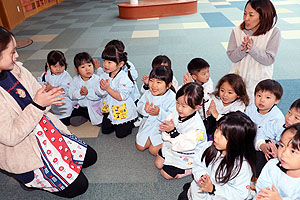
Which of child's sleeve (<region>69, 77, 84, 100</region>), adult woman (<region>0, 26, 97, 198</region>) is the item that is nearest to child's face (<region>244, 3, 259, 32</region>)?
adult woman (<region>0, 26, 97, 198</region>)

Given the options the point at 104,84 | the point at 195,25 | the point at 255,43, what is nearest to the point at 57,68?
the point at 104,84

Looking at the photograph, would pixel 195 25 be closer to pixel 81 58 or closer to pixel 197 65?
pixel 197 65

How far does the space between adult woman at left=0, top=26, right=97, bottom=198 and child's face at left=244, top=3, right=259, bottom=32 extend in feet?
6.72

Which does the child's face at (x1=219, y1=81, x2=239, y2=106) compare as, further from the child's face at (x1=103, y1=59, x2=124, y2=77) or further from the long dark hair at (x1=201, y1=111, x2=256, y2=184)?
the child's face at (x1=103, y1=59, x2=124, y2=77)

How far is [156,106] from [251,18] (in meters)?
1.38

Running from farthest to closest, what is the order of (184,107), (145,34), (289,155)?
(145,34) → (184,107) → (289,155)

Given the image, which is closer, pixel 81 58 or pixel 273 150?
pixel 273 150

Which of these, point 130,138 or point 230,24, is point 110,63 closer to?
point 130,138

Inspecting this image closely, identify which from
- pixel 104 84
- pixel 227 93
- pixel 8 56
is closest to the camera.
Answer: pixel 8 56

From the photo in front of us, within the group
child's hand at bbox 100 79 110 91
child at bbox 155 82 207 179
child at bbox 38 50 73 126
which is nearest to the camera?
child at bbox 155 82 207 179

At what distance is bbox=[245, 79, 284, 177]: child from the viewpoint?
81.7 inches

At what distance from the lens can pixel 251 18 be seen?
8.02 feet

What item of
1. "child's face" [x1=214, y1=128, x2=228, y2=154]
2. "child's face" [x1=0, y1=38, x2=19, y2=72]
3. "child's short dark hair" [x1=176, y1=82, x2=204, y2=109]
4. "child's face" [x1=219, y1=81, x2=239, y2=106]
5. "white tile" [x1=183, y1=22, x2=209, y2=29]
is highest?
"child's face" [x1=0, y1=38, x2=19, y2=72]

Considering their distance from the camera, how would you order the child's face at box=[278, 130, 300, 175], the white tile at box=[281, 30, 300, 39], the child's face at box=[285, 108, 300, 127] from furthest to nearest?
the white tile at box=[281, 30, 300, 39], the child's face at box=[285, 108, 300, 127], the child's face at box=[278, 130, 300, 175]
